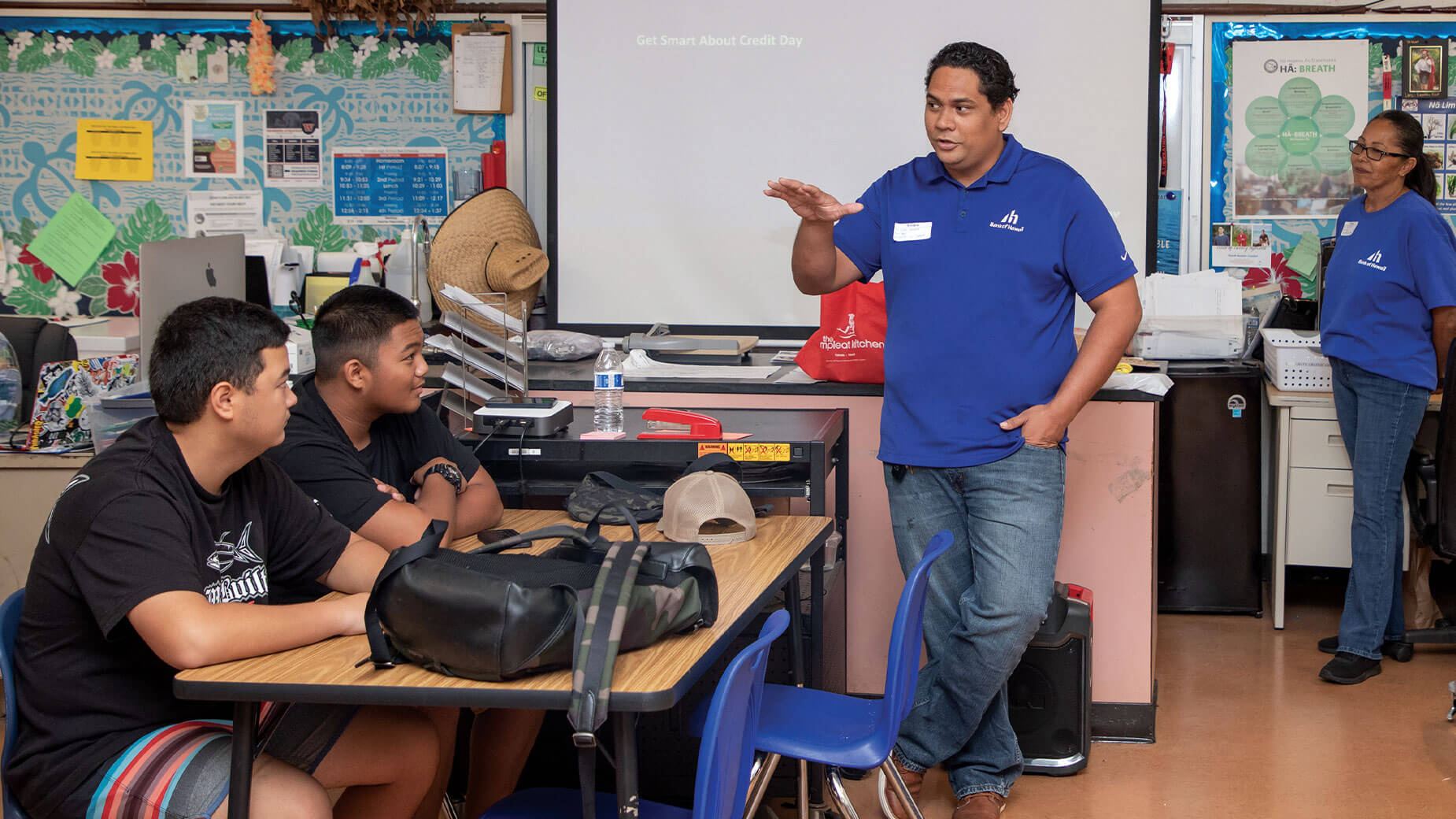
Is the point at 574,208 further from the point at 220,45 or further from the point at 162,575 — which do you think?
the point at 162,575

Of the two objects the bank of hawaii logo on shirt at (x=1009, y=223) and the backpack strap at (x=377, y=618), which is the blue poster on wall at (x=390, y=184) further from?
the backpack strap at (x=377, y=618)

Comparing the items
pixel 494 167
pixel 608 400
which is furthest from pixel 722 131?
pixel 608 400

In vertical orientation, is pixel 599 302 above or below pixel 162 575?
above

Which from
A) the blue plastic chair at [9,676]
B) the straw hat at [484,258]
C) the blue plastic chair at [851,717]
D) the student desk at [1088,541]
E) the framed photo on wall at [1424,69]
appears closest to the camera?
the blue plastic chair at [9,676]

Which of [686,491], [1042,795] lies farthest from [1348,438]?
[686,491]

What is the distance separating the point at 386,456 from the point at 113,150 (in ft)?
10.7

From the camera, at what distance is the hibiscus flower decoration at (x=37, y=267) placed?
4996 millimetres

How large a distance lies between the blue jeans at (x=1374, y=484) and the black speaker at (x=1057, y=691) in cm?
117

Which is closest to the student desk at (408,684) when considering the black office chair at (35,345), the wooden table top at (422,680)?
the wooden table top at (422,680)

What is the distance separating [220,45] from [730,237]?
2161 millimetres

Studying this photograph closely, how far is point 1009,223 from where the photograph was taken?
248 cm

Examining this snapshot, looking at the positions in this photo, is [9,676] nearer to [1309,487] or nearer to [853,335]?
[853,335]

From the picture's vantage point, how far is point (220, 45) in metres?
4.88

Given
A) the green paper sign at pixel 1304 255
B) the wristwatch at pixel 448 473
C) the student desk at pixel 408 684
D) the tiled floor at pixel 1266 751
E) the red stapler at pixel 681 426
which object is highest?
the green paper sign at pixel 1304 255
